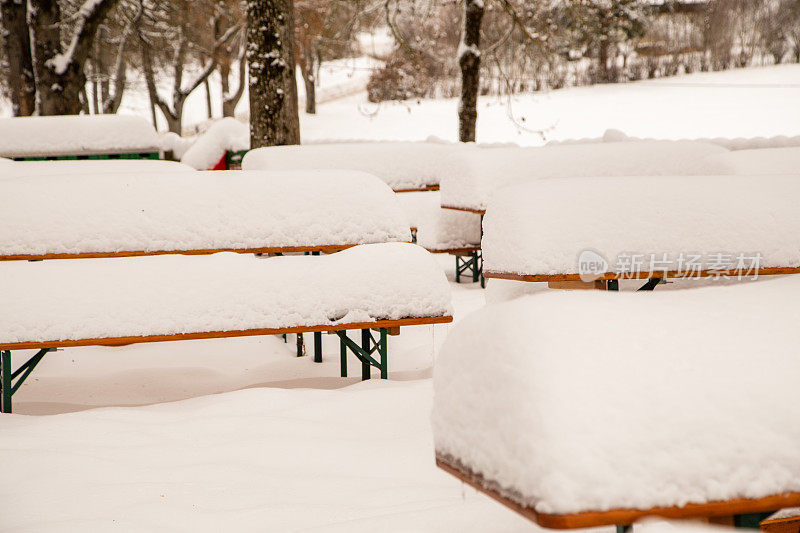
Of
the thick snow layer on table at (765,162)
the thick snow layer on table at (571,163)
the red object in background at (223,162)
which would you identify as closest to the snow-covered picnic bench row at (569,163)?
the thick snow layer on table at (571,163)

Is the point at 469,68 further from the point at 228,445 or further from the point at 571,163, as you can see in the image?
the point at 228,445

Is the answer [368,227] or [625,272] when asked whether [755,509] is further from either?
[368,227]

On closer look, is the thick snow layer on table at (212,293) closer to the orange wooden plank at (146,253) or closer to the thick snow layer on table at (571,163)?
the orange wooden plank at (146,253)

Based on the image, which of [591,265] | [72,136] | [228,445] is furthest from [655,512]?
[72,136]

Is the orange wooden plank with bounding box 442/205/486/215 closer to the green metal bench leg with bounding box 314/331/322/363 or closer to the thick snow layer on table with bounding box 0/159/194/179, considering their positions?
the green metal bench leg with bounding box 314/331/322/363

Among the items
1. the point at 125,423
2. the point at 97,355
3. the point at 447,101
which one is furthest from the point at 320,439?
the point at 447,101

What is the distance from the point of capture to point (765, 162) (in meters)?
7.09

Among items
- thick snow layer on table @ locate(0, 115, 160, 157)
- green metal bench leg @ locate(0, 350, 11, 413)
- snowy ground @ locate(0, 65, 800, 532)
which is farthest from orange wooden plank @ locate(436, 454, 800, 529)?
thick snow layer on table @ locate(0, 115, 160, 157)

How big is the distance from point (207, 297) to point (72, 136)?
32.7 ft

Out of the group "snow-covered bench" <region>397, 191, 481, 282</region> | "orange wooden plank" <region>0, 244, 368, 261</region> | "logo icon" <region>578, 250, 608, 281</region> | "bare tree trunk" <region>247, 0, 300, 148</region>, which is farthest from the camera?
"snow-covered bench" <region>397, 191, 481, 282</region>

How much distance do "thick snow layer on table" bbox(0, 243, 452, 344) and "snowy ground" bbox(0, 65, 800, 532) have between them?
57 centimetres

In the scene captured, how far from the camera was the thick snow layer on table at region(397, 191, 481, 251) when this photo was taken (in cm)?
1095

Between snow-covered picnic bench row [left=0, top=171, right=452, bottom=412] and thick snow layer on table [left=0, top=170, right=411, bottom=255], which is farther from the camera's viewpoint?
thick snow layer on table [left=0, top=170, right=411, bottom=255]

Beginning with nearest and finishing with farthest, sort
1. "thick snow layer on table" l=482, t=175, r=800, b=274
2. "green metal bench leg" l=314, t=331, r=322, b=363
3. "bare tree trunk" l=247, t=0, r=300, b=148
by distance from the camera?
"thick snow layer on table" l=482, t=175, r=800, b=274 < "green metal bench leg" l=314, t=331, r=322, b=363 < "bare tree trunk" l=247, t=0, r=300, b=148
